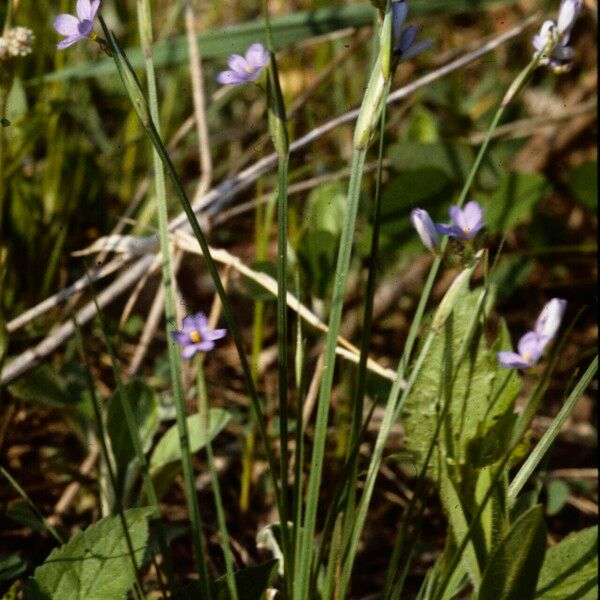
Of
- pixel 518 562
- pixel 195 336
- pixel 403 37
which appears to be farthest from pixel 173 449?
pixel 403 37

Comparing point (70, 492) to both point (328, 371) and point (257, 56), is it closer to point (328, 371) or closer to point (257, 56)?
point (328, 371)

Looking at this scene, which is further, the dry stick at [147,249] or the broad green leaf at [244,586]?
the dry stick at [147,249]

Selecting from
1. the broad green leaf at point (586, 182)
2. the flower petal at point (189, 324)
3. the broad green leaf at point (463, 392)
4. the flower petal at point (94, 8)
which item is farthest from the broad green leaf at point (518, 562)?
the broad green leaf at point (586, 182)

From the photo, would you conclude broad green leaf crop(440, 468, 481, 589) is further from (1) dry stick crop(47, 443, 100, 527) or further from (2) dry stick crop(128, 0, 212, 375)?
(2) dry stick crop(128, 0, 212, 375)

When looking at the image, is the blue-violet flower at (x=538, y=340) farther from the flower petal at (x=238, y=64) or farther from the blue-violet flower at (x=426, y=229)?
the flower petal at (x=238, y=64)

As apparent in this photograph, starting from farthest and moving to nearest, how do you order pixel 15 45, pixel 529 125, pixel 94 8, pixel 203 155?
1. pixel 529 125
2. pixel 203 155
3. pixel 15 45
4. pixel 94 8

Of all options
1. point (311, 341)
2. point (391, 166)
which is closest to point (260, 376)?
point (311, 341)
